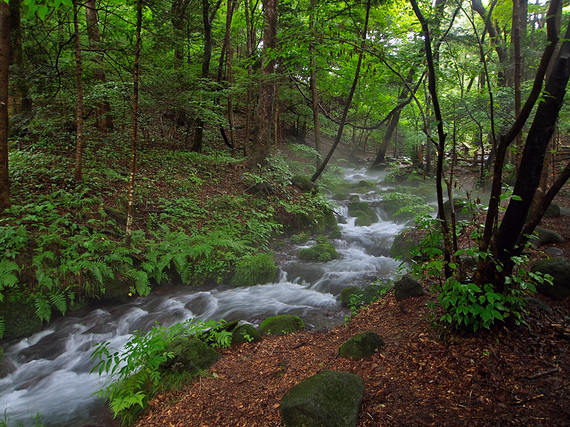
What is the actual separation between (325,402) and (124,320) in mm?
5313

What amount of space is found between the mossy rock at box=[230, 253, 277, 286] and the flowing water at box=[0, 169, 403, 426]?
8.0 inches

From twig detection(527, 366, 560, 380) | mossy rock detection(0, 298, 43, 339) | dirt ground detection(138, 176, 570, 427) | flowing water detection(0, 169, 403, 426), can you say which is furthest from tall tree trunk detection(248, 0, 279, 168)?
twig detection(527, 366, 560, 380)

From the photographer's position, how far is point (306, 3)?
14.3m

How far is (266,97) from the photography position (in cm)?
1156

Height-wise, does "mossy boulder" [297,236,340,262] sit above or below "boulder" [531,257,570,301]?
below

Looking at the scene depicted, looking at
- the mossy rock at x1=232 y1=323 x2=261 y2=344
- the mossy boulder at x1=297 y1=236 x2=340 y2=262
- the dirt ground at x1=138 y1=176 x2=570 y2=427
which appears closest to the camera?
the dirt ground at x1=138 y1=176 x2=570 y2=427

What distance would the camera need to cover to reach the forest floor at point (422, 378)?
2.73 metres

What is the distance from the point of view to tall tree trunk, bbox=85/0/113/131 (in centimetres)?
805

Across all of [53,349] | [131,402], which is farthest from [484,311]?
[53,349]

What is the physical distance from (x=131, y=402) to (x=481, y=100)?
12208 millimetres

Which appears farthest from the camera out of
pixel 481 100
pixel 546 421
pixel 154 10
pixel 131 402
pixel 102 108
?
pixel 102 108

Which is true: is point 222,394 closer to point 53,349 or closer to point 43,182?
point 53,349

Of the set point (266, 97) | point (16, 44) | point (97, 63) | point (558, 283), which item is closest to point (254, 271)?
point (558, 283)

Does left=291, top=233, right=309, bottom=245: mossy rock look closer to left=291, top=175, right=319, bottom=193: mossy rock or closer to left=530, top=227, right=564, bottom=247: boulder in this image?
left=291, top=175, right=319, bottom=193: mossy rock
